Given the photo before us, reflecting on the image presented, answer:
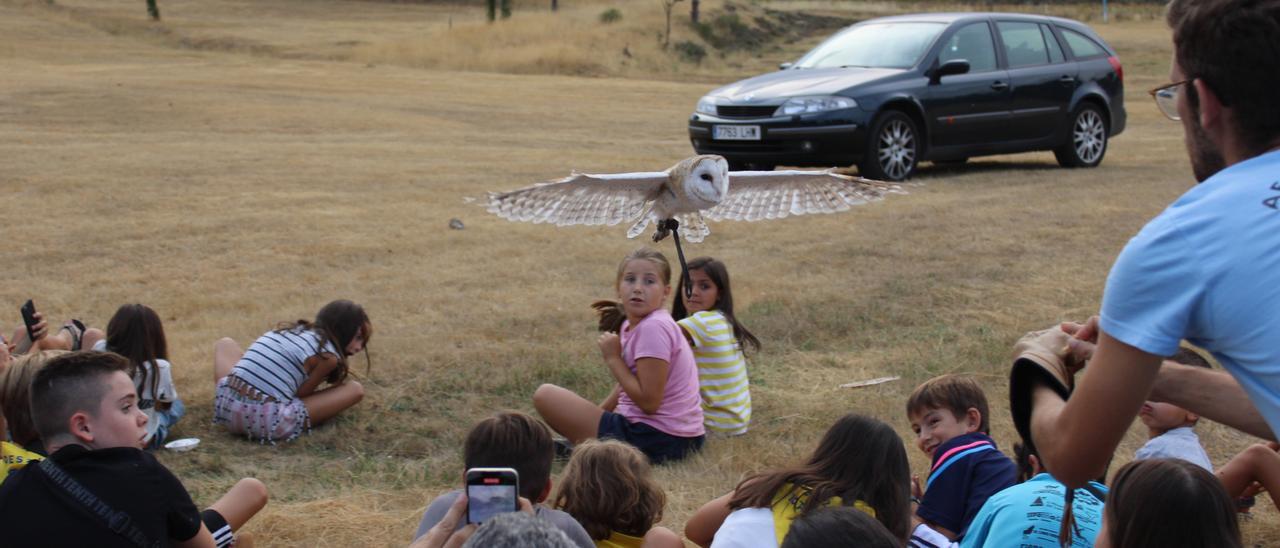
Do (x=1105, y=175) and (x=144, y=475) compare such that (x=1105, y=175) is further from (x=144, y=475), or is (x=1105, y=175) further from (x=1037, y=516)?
(x=144, y=475)

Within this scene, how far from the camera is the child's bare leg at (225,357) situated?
5.66m

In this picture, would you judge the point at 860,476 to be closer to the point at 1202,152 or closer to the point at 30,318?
the point at 1202,152

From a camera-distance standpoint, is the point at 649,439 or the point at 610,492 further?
the point at 649,439

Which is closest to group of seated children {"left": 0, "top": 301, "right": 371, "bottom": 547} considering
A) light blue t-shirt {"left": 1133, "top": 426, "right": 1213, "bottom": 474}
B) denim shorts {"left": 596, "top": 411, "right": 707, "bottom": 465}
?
denim shorts {"left": 596, "top": 411, "right": 707, "bottom": 465}

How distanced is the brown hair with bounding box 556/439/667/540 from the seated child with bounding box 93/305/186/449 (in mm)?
2492

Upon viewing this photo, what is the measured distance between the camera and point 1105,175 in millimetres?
11836

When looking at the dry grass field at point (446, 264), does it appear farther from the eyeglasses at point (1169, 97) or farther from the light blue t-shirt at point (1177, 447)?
the eyeglasses at point (1169, 97)

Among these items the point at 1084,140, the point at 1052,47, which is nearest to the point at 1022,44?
the point at 1052,47

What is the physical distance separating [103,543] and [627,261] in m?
2.59

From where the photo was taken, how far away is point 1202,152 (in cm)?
188

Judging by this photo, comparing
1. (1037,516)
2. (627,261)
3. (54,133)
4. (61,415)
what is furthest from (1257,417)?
(54,133)

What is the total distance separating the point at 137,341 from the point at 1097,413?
4338 mm

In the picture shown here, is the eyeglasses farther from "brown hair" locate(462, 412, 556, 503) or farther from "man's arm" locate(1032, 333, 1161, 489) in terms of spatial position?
"brown hair" locate(462, 412, 556, 503)

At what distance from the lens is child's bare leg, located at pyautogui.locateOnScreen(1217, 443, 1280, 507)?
3.74 metres
